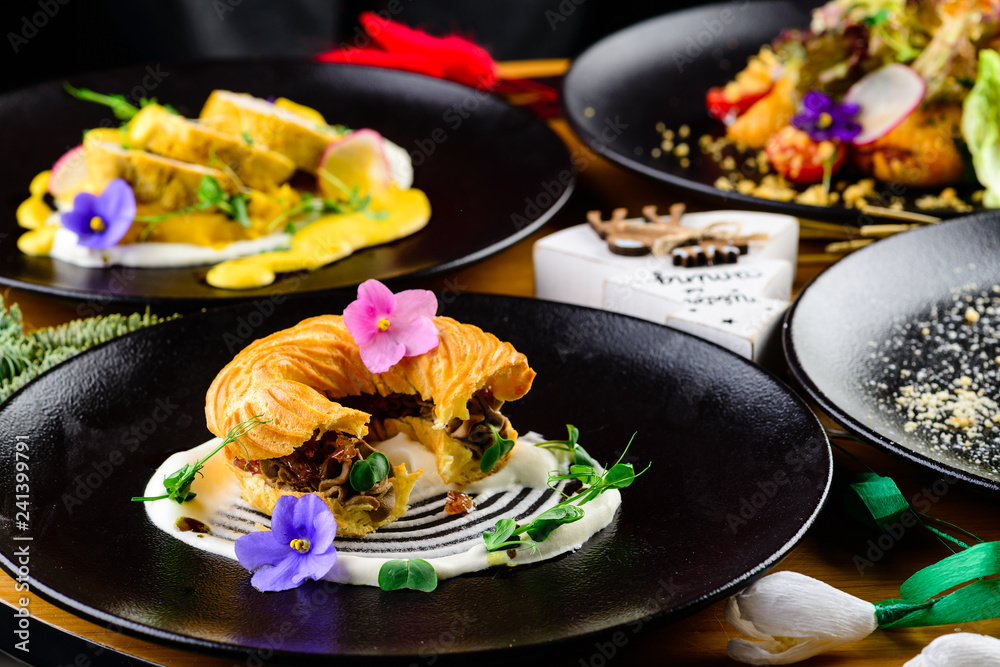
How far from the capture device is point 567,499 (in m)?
1.37

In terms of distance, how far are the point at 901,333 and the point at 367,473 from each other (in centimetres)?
101

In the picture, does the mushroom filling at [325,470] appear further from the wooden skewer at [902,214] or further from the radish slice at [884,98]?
the radish slice at [884,98]

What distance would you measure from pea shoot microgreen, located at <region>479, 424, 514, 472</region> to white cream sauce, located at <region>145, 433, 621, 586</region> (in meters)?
0.03

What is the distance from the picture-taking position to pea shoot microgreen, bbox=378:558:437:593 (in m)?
1.20

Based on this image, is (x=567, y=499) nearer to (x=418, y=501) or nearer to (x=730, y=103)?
(x=418, y=501)

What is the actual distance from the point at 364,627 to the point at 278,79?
2.32 metres

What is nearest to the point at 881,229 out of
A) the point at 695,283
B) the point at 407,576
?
the point at 695,283

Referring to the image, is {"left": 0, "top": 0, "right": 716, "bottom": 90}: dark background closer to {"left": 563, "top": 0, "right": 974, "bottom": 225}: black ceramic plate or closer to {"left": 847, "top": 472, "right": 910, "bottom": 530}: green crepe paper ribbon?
{"left": 563, "top": 0, "right": 974, "bottom": 225}: black ceramic plate

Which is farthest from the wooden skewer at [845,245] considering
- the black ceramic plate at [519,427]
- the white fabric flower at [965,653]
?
the white fabric flower at [965,653]

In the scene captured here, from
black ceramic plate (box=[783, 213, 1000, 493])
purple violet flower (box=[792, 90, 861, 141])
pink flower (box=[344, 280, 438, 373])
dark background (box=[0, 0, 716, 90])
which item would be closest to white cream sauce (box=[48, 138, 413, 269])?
pink flower (box=[344, 280, 438, 373])

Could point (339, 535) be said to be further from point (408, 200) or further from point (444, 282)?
point (408, 200)

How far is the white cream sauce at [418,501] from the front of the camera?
124cm

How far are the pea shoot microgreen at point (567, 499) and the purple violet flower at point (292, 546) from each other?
0.20m

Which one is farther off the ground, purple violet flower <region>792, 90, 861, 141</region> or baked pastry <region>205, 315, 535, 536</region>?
baked pastry <region>205, 315, 535, 536</region>
